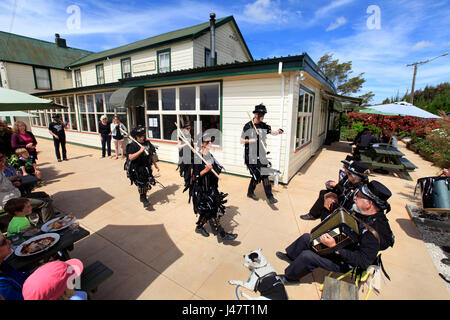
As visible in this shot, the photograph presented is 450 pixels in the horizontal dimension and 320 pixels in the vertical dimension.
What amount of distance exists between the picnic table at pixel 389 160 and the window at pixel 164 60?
34.7 feet

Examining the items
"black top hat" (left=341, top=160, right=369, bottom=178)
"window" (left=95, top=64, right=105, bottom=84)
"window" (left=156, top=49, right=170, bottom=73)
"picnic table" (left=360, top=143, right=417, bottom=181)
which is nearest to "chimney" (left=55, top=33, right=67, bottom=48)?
"window" (left=95, top=64, right=105, bottom=84)

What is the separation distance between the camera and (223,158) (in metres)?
6.67

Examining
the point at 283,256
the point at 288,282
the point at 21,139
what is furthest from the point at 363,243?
the point at 21,139

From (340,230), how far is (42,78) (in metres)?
24.9

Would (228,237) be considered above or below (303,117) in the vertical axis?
below

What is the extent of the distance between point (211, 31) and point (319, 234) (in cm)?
1104

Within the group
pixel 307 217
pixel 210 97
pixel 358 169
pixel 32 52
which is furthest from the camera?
pixel 32 52

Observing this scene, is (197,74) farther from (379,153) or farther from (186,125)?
(379,153)

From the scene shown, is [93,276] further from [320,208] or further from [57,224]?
[320,208]

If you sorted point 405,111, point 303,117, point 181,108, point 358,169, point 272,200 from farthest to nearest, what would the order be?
point 181,108 → point 303,117 → point 405,111 → point 272,200 → point 358,169

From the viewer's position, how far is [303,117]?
7059mm

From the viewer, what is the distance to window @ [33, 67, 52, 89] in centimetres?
1771

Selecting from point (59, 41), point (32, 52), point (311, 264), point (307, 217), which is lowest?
point (307, 217)
